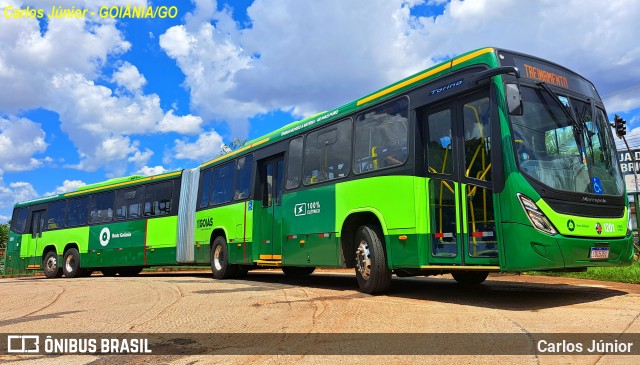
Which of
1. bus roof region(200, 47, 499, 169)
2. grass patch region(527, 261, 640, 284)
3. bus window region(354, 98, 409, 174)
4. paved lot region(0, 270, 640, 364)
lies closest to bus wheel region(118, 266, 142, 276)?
bus roof region(200, 47, 499, 169)

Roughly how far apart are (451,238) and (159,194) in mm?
12092

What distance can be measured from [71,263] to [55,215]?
90.4 inches

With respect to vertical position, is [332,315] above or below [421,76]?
below

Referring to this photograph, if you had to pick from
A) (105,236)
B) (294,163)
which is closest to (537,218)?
(294,163)

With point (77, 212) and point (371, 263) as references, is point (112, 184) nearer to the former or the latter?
point (77, 212)

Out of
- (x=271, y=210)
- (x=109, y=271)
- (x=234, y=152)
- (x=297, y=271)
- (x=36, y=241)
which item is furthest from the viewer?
(x=36, y=241)

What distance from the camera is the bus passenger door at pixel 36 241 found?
68.3ft

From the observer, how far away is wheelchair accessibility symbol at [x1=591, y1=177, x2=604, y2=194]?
7023mm

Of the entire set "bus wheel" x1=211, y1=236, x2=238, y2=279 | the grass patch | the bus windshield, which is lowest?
the grass patch

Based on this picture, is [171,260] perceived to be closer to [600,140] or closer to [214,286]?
[214,286]

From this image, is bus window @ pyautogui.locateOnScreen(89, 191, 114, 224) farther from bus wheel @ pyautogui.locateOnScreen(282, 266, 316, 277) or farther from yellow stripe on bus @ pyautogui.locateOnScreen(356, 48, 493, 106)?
yellow stripe on bus @ pyautogui.locateOnScreen(356, 48, 493, 106)

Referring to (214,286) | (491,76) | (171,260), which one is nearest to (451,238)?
(491,76)

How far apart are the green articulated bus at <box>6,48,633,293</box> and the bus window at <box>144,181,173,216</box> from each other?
5.25 meters

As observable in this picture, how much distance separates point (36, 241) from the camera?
21078mm
